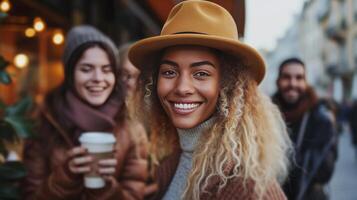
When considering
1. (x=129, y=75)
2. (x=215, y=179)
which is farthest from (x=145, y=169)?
(x=215, y=179)

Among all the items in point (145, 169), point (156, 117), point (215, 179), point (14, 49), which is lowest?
point (145, 169)

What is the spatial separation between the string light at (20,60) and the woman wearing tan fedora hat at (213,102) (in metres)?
4.55

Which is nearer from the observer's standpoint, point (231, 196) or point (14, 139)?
point (231, 196)

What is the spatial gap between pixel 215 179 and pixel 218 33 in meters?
0.54

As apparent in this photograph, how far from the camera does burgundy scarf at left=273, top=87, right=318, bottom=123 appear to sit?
335 cm

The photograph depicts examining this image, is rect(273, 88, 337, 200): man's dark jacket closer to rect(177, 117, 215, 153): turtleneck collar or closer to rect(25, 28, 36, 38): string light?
rect(177, 117, 215, 153): turtleneck collar

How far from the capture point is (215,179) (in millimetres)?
1485

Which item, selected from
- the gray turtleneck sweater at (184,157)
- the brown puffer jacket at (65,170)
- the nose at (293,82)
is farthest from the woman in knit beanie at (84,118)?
the nose at (293,82)

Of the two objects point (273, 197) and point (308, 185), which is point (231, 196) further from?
point (308, 185)

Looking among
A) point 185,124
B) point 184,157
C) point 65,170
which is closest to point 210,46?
point 185,124

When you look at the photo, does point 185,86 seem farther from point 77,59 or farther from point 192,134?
point 77,59

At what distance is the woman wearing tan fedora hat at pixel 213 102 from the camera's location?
1466mm

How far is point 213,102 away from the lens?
5.04 ft

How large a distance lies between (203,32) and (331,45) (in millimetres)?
41262
